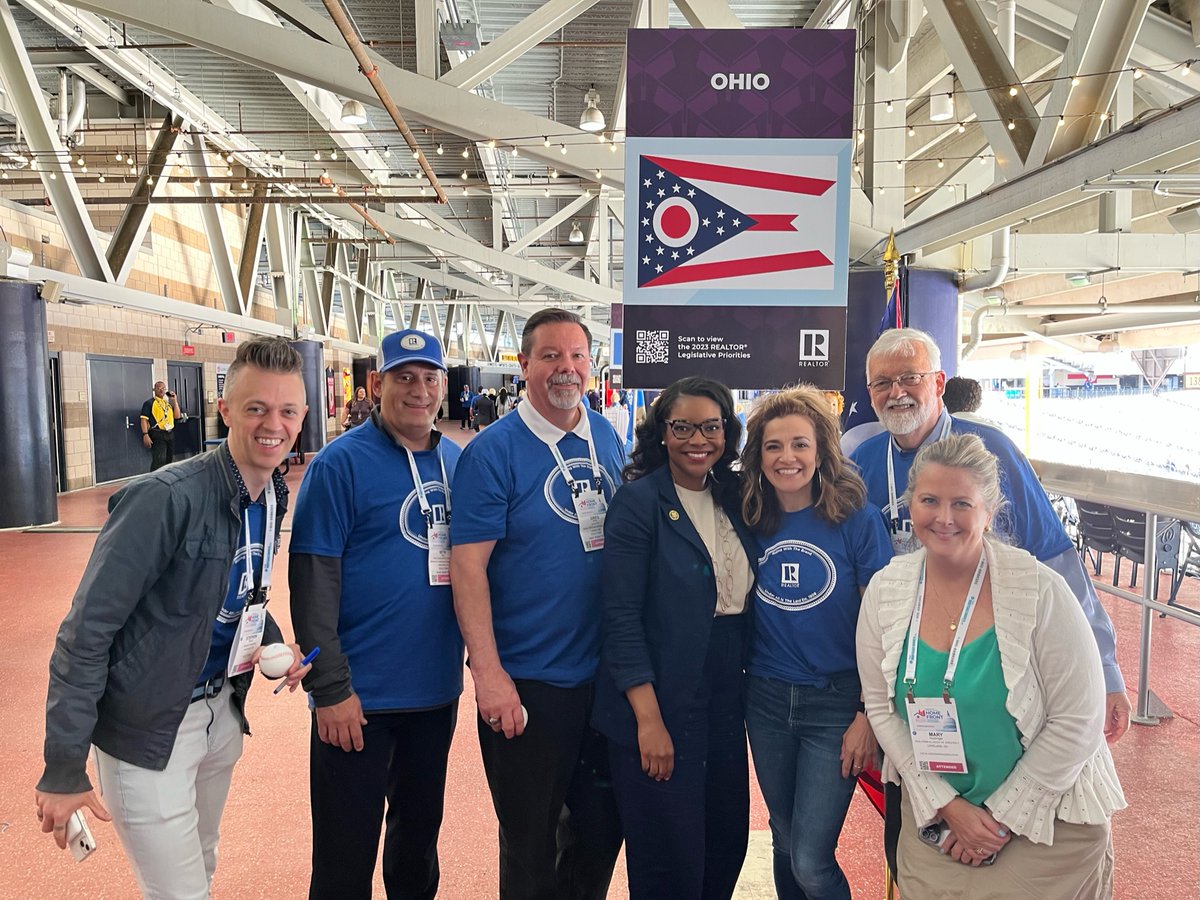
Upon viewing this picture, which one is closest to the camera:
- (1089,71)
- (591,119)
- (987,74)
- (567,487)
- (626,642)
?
(626,642)

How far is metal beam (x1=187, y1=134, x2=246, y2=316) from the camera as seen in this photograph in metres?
12.0

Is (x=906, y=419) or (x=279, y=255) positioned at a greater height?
(x=279, y=255)

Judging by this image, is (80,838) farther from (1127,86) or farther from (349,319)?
(349,319)

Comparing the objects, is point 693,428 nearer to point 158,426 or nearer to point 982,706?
point 982,706

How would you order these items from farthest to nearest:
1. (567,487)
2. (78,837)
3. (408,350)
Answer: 1. (408,350)
2. (567,487)
3. (78,837)

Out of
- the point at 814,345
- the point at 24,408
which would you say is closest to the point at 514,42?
the point at 814,345

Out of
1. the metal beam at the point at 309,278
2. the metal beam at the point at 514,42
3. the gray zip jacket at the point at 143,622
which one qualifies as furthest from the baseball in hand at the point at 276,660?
the metal beam at the point at 309,278

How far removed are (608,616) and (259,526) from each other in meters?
0.88

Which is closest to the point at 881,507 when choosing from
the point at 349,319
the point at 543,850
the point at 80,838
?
the point at 543,850

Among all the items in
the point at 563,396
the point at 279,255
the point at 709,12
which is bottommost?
the point at 563,396

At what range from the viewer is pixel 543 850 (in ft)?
6.31

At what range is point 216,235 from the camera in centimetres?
1284

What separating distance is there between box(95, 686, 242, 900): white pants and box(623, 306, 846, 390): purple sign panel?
147 cm

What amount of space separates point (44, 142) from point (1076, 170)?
9.71 m
